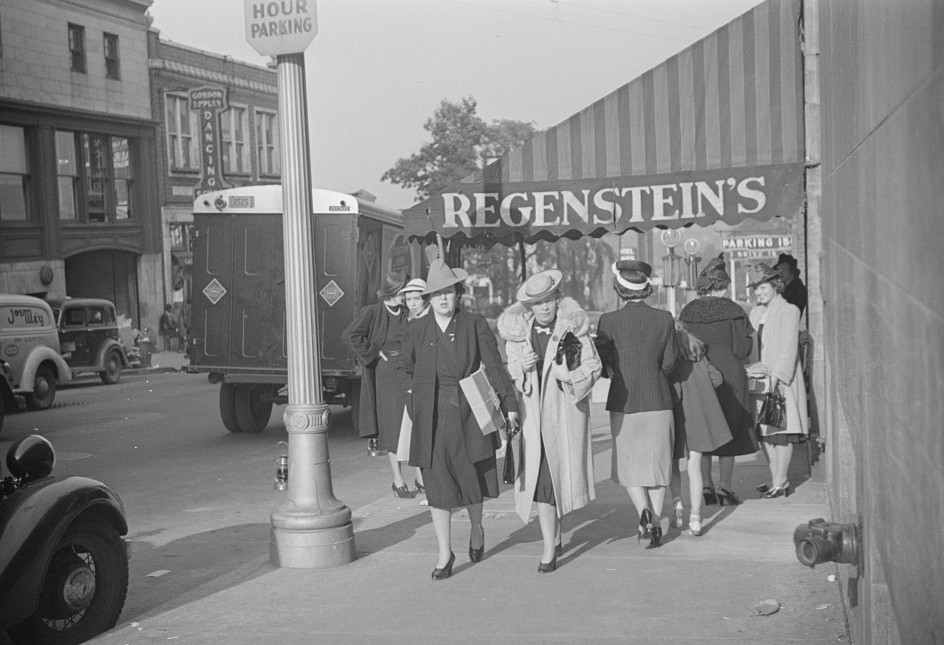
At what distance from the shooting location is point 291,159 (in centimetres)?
709

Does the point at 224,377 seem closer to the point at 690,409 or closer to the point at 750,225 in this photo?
the point at 690,409

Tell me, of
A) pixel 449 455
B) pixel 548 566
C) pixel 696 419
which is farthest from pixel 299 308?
pixel 696 419

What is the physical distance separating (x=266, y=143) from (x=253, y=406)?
30110 mm

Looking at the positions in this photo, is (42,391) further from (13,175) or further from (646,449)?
(646,449)

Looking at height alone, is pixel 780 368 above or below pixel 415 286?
below

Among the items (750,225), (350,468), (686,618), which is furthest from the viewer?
(750,225)

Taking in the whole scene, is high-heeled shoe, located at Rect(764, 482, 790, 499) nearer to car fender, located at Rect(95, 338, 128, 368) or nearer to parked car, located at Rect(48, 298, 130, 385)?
parked car, located at Rect(48, 298, 130, 385)

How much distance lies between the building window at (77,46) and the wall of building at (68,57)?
0.15m

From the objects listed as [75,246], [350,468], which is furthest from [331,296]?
[75,246]

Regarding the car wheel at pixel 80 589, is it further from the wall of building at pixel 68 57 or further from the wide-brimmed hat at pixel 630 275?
the wall of building at pixel 68 57

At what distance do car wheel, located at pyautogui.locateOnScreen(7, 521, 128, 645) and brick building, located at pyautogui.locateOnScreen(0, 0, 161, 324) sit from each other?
26.6m

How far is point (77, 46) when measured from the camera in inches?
1351

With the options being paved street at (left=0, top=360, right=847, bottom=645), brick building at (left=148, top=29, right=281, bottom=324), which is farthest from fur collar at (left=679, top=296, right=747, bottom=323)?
brick building at (left=148, top=29, right=281, bottom=324)

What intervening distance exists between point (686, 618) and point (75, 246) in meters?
30.8
